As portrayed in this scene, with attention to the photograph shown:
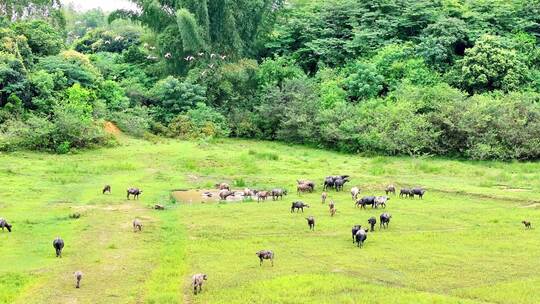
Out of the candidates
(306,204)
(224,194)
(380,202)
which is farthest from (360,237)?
(224,194)

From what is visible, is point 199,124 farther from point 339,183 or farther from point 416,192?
point 416,192

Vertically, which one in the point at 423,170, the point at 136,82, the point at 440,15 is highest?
the point at 440,15

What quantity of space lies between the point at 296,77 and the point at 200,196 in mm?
27176

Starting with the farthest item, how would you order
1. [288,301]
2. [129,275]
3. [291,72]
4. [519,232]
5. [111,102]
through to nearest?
[291,72] → [111,102] → [519,232] → [129,275] → [288,301]

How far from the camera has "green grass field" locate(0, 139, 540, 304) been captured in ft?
56.1

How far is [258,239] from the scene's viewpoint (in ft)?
74.2

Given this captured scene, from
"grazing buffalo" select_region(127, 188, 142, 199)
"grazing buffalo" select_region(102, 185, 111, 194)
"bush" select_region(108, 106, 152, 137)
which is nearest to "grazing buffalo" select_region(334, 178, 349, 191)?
"grazing buffalo" select_region(127, 188, 142, 199)

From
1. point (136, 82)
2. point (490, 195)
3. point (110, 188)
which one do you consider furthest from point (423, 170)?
point (136, 82)

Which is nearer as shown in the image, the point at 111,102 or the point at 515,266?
the point at 515,266

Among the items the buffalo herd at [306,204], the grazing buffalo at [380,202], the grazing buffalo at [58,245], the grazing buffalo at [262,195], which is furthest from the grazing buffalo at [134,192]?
the grazing buffalo at [380,202]

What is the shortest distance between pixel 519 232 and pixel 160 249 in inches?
509

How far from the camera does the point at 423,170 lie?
38.4 meters

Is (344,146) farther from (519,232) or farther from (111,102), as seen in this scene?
(519,232)

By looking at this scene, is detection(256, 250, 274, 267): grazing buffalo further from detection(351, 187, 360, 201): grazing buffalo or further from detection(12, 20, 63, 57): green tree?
detection(12, 20, 63, 57): green tree
